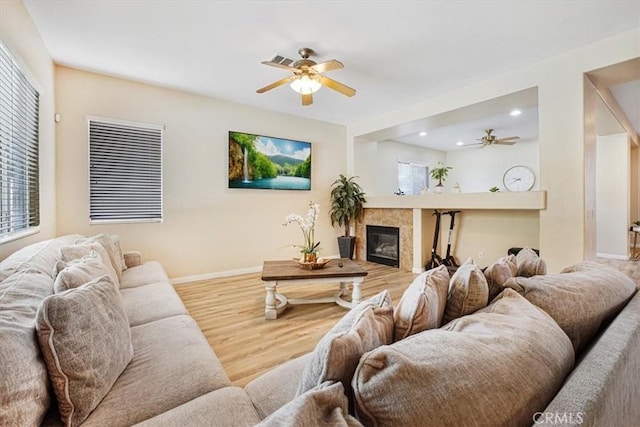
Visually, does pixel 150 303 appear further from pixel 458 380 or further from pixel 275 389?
pixel 458 380

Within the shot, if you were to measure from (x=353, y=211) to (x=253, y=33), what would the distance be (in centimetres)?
342

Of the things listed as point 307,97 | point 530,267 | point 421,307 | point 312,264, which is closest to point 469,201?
point 312,264

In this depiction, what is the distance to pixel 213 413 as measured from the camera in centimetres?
96

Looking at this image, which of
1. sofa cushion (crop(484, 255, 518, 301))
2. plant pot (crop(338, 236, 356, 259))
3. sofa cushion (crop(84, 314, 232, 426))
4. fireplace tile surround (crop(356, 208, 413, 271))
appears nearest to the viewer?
sofa cushion (crop(84, 314, 232, 426))

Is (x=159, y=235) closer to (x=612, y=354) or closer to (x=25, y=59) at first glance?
(x=25, y=59)

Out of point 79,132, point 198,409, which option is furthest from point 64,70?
point 198,409

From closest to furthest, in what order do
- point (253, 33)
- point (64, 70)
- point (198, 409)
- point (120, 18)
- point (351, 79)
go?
1. point (198, 409)
2. point (120, 18)
3. point (253, 33)
4. point (64, 70)
5. point (351, 79)

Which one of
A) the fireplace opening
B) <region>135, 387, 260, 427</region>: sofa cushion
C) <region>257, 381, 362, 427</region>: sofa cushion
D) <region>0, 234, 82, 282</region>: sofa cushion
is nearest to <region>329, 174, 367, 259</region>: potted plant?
the fireplace opening

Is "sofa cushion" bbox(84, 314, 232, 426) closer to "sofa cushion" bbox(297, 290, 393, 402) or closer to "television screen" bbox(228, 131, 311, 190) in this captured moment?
"sofa cushion" bbox(297, 290, 393, 402)

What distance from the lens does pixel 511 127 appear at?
5.61m

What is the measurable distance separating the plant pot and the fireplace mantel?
73 cm

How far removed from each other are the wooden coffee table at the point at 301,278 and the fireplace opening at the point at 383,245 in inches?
89.1

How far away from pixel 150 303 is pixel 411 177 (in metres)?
6.85

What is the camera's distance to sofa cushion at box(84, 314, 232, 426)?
0.98 meters
